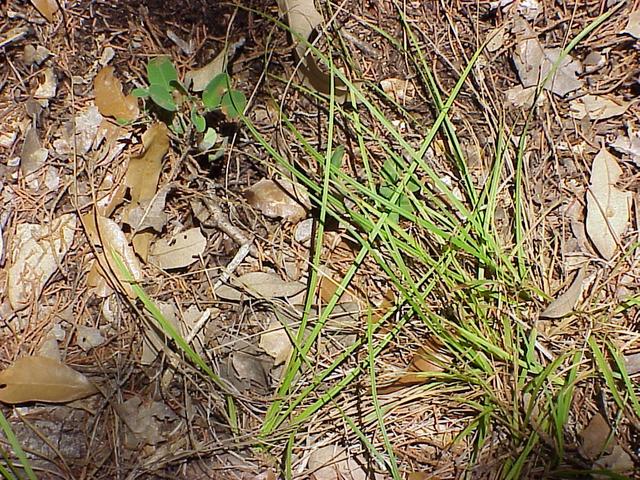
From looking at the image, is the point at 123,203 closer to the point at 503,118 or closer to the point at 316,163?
the point at 316,163

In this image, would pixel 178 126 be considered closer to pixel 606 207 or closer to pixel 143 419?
pixel 143 419

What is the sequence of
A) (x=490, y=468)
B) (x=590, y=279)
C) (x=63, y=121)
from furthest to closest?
(x=63, y=121) → (x=590, y=279) → (x=490, y=468)

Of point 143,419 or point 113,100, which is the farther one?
point 113,100

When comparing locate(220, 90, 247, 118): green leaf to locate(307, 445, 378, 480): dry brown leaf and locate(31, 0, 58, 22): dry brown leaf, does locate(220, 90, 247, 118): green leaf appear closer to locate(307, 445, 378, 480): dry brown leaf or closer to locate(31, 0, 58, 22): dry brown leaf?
locate(31, 0, 58, 22): dry brown leaf

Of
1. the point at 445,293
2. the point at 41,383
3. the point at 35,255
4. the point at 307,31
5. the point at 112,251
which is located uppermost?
the point at 307,31

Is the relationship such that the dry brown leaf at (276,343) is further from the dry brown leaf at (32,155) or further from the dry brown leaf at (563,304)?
the dry brown leaf at (32,155)

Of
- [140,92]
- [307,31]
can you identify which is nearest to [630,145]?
[307,31]

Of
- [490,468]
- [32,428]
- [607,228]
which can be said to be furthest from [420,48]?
[32,428]
